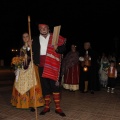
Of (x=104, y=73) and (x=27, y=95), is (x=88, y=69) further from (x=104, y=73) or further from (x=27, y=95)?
(x=27, y=95)

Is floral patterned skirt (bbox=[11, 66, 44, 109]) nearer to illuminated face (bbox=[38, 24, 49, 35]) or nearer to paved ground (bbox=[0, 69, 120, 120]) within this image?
paved ground (bbox=[0, 69, 120, 120])

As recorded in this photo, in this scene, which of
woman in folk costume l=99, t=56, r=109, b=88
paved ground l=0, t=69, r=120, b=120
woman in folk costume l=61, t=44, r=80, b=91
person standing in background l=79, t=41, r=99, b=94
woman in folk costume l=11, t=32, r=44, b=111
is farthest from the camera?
woman in folk costume l=99, t=56, r=109, b=88

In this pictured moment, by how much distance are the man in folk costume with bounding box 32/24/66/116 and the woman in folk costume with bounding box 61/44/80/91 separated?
3548 mm

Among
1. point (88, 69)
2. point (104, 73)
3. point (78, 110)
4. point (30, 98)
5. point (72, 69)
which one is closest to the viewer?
point (78, 110)

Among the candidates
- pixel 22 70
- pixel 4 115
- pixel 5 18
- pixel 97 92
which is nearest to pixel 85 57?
pixel 97 92

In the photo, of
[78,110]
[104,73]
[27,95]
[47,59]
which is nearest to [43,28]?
[47,59]

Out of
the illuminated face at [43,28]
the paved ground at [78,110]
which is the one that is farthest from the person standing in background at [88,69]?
the illuminated face at [43,28]

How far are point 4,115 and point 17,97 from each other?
70 centimetres

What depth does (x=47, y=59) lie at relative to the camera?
534 centimetres

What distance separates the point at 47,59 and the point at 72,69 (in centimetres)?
396

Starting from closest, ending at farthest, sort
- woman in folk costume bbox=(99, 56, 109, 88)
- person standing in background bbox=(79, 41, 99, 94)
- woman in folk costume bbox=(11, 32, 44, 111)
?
woman in folk costume bbox=(11, 32, 44, 111) → person standing in background bbox=(79, 41, 99, 94) → woman in folk costume bbox=(99, 56, 109, 88)

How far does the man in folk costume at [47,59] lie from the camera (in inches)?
210

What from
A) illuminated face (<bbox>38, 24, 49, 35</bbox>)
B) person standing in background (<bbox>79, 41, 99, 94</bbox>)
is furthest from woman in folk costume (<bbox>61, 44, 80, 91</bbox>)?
illuminated face (<bbox>38, 24, 49, 35</bbox>)

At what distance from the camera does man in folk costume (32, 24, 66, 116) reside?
210 inches
